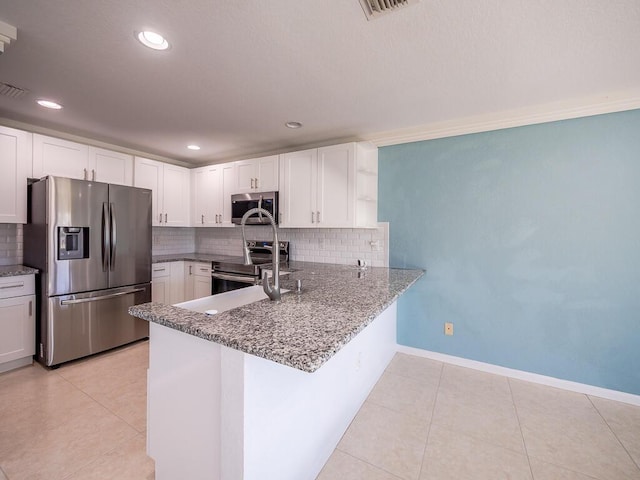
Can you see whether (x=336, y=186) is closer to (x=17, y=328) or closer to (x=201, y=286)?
(x=201, y=286)

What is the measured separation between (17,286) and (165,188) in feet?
6.03

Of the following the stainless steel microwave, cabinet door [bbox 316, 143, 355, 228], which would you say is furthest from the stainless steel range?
cabinet door [bbox 316, 143, 355, 228]

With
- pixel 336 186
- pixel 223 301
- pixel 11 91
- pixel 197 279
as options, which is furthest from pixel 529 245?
pixel 11 91

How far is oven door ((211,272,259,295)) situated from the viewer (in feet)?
10.7

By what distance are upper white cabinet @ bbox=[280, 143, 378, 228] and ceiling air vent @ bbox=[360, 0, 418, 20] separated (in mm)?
1512

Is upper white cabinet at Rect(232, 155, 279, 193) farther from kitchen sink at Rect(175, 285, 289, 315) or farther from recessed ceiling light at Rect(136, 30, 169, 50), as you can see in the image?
recessed ceiling light at Rect(136, 30, 169, 50)

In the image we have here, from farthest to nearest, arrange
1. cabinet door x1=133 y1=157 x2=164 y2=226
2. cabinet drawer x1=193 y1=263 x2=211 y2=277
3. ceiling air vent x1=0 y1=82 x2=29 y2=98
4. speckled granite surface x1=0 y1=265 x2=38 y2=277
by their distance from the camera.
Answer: cabinet drawer x1=193 y1=263 x2=211 y2=277
cabinet door x1=133 y1=157 x2=164 y2=226
speckled granite surface x1=0 y1=265 x2=38 y2=277
ceiling air vent x1=0 y1=82 x2=29 y2=98

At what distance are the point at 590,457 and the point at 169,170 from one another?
4.84 metres

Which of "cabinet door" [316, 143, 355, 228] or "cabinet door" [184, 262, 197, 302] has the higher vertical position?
"cabinet door" [316, 143, 355, 228]

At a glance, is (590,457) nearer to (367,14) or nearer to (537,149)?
(537,149)

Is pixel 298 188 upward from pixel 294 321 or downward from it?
upward

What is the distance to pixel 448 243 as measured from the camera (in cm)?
279

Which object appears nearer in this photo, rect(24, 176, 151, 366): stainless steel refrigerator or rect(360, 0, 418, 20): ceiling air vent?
rect(360, 0, 418, 20): ceiling air vent

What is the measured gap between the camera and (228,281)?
3443 millimetres
